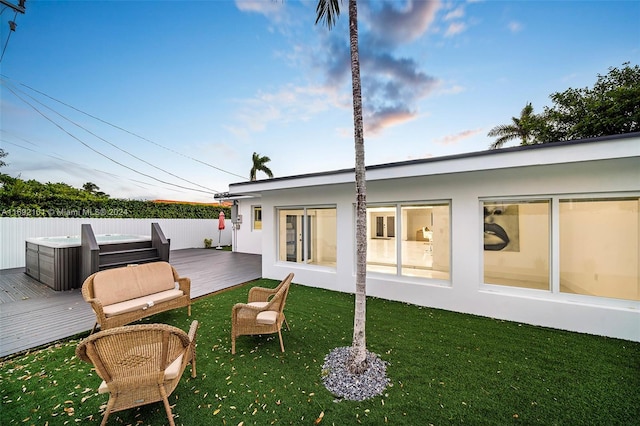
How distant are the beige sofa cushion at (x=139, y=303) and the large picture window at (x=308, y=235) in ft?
11.6

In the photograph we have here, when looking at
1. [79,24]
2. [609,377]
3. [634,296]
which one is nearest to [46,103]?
[79,24]

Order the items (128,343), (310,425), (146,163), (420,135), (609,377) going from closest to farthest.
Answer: (128,343), (310,425), (609,377), (420,135), (146,163)

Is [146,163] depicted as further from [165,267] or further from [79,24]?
[165,267]

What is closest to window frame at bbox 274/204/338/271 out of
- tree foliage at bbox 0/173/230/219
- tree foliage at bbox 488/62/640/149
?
tree foliage at bbox 0/173/230/219

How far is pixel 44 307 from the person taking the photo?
5410 mm

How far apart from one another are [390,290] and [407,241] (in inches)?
51.7

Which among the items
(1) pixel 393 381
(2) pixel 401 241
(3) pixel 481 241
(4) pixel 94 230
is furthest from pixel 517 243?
(4) pixel 94 230

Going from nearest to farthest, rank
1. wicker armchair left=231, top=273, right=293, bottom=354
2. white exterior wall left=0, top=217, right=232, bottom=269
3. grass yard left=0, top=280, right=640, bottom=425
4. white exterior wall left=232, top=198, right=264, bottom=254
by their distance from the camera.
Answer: grass yard left=0, top=280, right=640, bottom=425
wicker armchair left=231, top=273, right=293, bottom=354
white exterior wall left=0, top=217, right=232, bottom=269
white exterior wall left=232, top=198, right=264, bottom=254

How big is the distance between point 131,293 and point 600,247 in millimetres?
8751

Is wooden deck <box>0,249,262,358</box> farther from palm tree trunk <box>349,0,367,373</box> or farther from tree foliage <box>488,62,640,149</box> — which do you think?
tree foliage <box>488,62,640,149</box>

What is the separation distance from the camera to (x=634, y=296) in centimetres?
422

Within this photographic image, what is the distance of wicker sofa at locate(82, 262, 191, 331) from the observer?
3916 mm

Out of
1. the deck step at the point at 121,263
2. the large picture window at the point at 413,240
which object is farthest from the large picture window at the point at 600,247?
the deck step at the point at 121,263

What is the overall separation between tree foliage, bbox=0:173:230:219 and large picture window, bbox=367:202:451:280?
1395 centimetres
